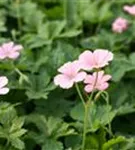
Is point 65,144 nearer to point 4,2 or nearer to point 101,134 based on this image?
point 101,134

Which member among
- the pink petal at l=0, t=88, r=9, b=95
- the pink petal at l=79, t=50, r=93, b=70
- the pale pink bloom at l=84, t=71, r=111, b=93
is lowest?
the pale pink bloom at l=84, t=71, r=111, b=93

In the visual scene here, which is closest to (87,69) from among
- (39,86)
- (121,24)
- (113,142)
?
(113,142)

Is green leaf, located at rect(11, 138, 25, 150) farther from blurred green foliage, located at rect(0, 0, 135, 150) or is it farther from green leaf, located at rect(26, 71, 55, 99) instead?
green leaf, located at rect(26, 71, 55, 99)

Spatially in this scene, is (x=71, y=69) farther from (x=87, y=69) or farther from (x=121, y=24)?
(x=121, y=24)

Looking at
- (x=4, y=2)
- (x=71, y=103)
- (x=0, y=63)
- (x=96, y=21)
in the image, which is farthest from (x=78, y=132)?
(x=4, y=2)

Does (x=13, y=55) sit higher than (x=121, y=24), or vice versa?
(x=13, y=55)

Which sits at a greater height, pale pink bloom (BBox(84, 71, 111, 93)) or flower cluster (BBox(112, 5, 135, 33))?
pale pink bloom (BBox(84, 71, 111, 93))

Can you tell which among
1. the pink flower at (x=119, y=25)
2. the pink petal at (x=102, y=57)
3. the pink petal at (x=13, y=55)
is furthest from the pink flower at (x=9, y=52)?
the pink flower at (x=119, y=25)

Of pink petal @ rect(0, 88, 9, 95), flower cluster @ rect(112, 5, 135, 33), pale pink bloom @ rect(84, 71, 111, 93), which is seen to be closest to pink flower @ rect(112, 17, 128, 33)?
flower cluster @ rect(112, 5, 135, 33)

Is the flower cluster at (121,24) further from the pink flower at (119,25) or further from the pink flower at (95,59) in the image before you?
the pink flower at (95,59)
